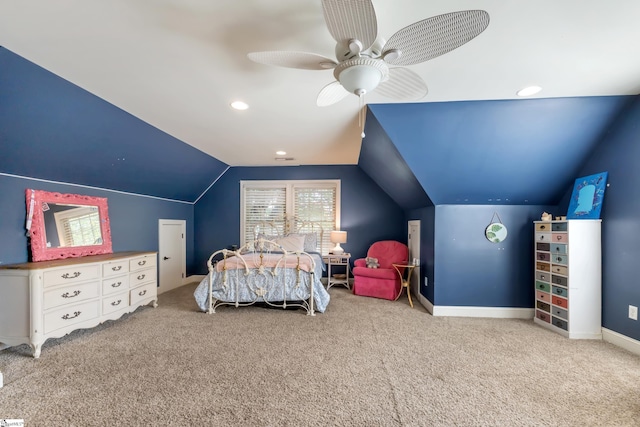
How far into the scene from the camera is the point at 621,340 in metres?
2.62

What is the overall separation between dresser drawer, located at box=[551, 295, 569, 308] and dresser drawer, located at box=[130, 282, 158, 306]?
5023 millimetres

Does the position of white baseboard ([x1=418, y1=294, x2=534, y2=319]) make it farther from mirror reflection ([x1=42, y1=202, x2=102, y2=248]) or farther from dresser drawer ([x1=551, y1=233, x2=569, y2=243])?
mirror reflection ([x1=42, y1=202, x2=102, y2=248])

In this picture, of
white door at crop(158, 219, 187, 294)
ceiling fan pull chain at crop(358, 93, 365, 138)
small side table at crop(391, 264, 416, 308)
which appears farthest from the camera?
white door at crop(158, 219, 187, 294)

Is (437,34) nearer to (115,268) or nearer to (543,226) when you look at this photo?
(543,226)

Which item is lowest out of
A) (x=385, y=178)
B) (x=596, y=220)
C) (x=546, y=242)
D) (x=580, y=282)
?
(x=580, y=282)

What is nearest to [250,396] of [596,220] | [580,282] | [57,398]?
[57,398]

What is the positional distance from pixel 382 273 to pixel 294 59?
11.7 ft

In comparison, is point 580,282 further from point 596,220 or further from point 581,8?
point 581,8

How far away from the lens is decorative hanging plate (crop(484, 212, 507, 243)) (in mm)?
3506

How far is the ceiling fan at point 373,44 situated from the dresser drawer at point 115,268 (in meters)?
2.97

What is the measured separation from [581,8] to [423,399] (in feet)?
8.30

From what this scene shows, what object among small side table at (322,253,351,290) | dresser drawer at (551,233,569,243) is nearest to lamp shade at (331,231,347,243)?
small side table at (322,253,351,290)

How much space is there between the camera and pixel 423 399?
6.07 feet

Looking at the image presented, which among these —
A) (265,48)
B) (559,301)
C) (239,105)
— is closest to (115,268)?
(239,105)
